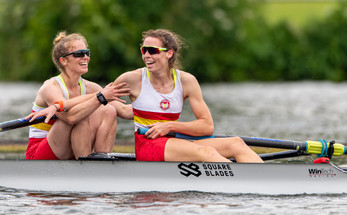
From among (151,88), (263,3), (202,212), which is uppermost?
(263,3)

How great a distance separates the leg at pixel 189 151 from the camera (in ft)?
25.3

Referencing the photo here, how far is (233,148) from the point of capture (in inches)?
311

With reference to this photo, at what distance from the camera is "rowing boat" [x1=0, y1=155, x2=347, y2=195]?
7734mm

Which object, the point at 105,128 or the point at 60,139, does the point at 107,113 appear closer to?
the point at 105,128

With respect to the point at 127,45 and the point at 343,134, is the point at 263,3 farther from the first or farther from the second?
the point at 343,134

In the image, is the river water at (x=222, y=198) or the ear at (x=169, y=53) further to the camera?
the ear at (x=169, y=53)

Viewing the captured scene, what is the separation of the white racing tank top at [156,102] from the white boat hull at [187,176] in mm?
559

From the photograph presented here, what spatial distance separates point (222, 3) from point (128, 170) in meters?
46.1

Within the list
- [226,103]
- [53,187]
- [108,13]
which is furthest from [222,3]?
[53,187]

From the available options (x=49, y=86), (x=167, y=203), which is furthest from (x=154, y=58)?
(x=167, y=203)

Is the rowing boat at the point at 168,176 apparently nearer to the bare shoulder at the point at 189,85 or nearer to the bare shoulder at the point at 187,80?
the bare shoulder at the point at 189,85

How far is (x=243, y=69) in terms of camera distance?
52.5m

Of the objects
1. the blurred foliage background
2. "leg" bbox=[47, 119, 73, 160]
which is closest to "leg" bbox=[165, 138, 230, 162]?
"leg" bbox=[47, 119, 73, 160]

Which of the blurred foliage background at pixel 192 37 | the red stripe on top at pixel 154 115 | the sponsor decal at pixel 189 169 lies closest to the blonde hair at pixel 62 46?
the red stripe on top at pixel 154 115
